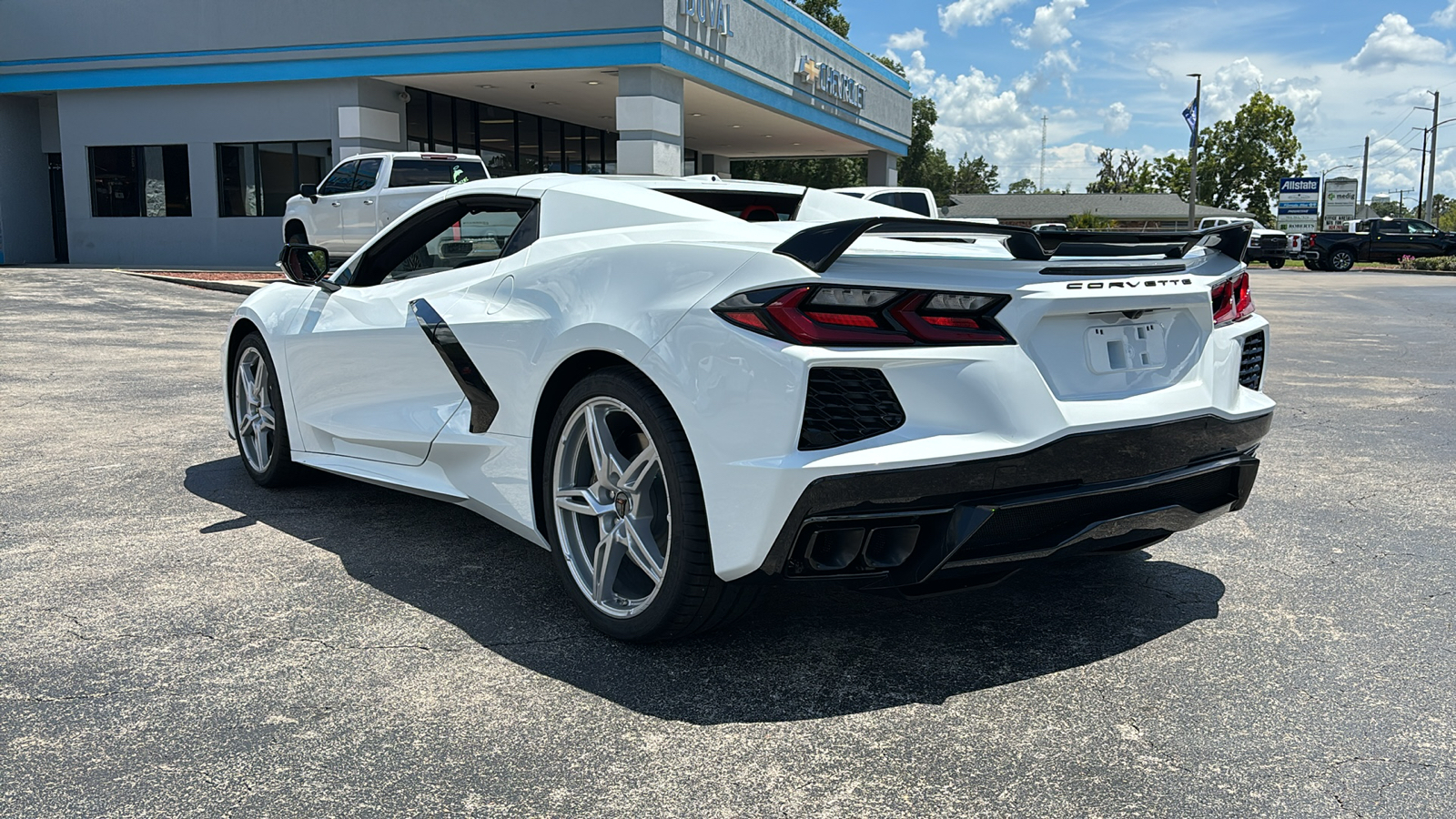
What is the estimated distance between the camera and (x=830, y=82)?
33.1 meters

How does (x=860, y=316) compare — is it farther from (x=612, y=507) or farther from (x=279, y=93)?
(x=279, y=93)

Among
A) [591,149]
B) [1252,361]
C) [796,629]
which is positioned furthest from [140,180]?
[1252,361]

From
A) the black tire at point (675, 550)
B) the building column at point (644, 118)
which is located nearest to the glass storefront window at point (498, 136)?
the building column at point (644, 118)

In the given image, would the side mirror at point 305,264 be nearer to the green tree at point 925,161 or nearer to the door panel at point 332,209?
the door panel at point 332,209

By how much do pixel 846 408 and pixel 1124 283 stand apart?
96 centimetres

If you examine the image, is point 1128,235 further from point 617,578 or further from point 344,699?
point 344,699

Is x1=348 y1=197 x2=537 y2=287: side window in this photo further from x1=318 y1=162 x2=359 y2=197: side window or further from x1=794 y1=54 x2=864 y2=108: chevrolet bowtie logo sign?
x1=794 y1=54 x2=864 y2=108: chevrolet bowtie logo sign

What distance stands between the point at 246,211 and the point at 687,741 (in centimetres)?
2566

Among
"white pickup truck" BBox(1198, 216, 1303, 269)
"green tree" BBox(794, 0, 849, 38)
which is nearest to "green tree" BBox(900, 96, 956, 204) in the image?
"green tree" BBox(794, 0, 849, 38)

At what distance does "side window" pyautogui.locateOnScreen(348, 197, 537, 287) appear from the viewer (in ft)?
13.5

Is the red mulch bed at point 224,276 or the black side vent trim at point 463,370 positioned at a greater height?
the black side vent trim at point 463,370

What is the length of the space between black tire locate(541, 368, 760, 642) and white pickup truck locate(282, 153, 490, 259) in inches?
590

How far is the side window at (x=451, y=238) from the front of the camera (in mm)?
4121

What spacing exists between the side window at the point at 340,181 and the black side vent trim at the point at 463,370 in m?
15.3
